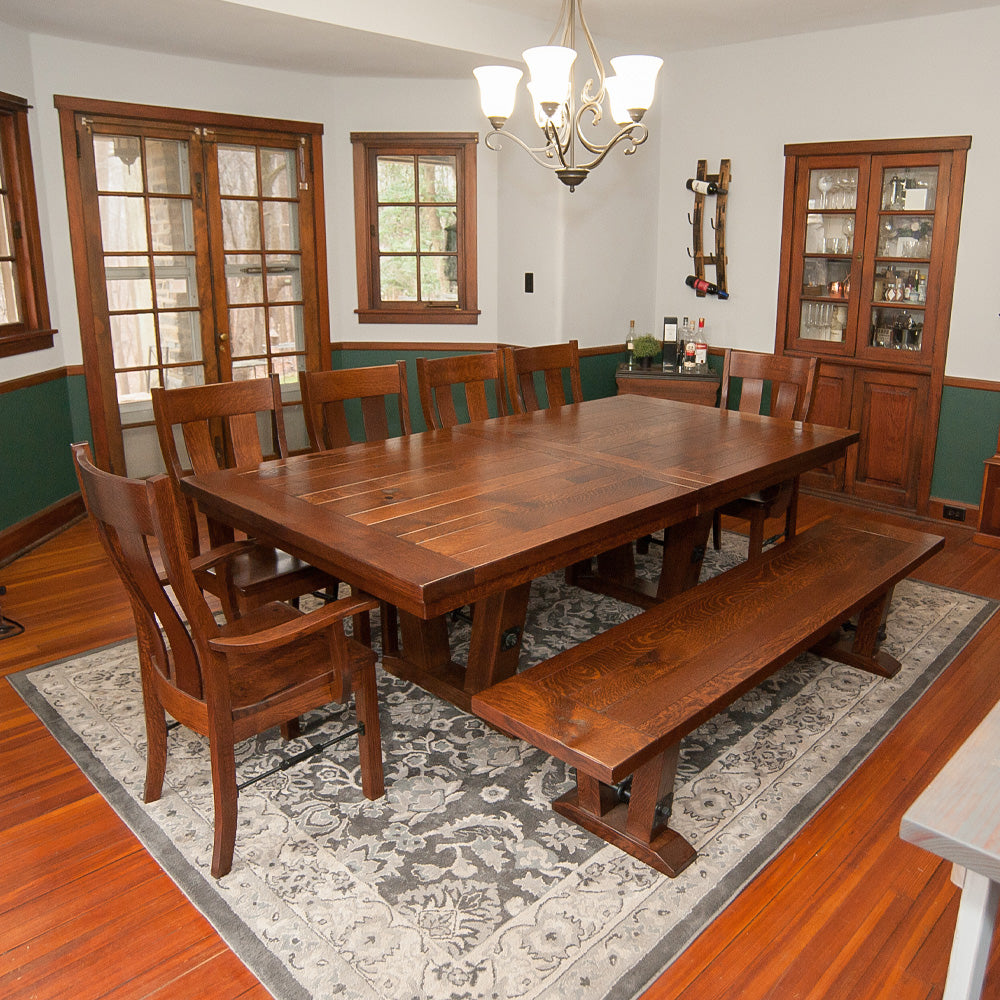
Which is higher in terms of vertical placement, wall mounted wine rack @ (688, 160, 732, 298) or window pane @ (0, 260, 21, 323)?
wall mounted wine rack @ (688, 160, 732, 298)

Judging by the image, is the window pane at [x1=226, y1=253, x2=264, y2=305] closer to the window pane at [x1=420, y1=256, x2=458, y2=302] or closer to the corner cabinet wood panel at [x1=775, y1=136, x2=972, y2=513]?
the window pane at [x1=420, y1=256, x2=458, y2=302]

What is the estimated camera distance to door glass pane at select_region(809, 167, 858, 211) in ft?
16.7

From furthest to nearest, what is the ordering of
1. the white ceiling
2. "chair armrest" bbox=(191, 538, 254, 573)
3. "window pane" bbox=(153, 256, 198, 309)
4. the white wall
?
"window pane" bbox=(153, 256, 198, 309) < the white wall < the white ceiling < "chair armrest" bbox=(191, 538, 254, 573)

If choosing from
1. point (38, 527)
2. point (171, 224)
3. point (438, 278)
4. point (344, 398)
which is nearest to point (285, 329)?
point (171, 224)

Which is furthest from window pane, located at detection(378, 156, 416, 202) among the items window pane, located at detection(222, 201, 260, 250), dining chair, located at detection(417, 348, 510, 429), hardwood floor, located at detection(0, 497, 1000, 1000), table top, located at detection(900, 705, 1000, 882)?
table top, located at detection(900, 705, 1000, 882)

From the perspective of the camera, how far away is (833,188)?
5.16m

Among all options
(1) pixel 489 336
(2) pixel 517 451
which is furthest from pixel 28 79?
(2) pixel 517 451

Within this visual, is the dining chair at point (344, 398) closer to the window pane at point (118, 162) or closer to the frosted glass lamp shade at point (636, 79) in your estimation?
the frosted glass lamp shade at point (636, 79)

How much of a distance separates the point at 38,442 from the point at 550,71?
128 inches

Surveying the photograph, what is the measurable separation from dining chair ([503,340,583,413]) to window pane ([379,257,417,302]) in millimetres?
1869

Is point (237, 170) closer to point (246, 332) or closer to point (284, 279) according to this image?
point (284, 279)

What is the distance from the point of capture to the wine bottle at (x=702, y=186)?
5.58 meters

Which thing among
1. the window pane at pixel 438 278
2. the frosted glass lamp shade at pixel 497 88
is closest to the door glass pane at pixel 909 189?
the window pane at pixel 438 278

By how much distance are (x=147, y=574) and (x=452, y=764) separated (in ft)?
3.69
